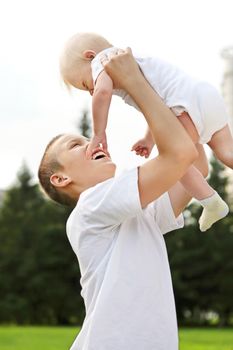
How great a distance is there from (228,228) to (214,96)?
3359 cm

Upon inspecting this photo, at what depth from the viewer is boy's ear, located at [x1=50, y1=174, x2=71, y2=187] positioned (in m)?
3.22

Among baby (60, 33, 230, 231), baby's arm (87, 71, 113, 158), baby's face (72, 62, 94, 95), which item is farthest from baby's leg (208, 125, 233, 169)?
baby's face (72, 62, 94, 95)

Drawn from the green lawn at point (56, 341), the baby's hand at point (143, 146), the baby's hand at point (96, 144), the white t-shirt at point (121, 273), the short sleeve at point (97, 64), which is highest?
the short sleeve at point (97, 64)

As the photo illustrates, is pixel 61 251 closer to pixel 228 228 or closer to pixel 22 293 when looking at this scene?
pixel 22 293

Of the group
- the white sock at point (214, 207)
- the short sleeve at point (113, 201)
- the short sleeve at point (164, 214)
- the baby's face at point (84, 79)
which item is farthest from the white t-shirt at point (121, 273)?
the baby's face at point (84, 79)

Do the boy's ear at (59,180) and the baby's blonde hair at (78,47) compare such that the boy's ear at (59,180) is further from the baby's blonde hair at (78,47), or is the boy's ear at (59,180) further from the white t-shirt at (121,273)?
the baby's blonde hair at (78,47)

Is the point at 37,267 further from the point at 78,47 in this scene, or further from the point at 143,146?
the point at 78,47

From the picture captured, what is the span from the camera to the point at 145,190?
2965 millimetres

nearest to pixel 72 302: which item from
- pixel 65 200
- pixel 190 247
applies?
pixel 190 247

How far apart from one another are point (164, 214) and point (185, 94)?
0.41 meters

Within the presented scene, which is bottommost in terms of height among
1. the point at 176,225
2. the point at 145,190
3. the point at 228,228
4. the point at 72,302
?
the point at 72,302

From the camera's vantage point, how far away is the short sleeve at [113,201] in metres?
2.95

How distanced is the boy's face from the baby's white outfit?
233 millimetres

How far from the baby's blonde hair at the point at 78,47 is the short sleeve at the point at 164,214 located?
622mm
